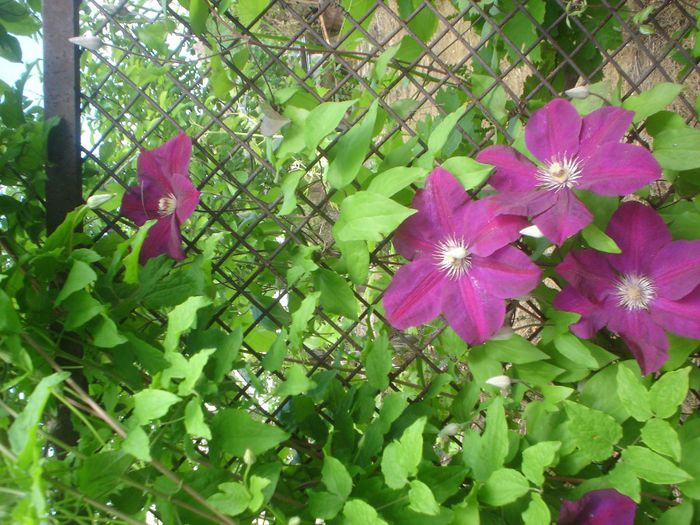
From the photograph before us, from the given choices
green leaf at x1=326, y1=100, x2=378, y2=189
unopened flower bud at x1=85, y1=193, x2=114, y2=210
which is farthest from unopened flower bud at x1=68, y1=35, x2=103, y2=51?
green leaf at x1=326, y1=100, x2=378, y2=189

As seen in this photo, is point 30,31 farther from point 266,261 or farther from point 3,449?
point 3,449

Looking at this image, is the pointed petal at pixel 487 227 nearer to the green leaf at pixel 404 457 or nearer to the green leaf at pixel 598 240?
the green leaf at pixel 598 240

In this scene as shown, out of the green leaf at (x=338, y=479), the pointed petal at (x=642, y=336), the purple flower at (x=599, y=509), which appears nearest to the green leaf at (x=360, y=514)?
the green leaf at (x=338, y=479)

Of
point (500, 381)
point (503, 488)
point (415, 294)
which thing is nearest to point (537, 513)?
point (503, 488)

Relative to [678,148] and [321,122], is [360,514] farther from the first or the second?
[678,148]

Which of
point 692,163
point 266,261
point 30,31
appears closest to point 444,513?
point 266,261

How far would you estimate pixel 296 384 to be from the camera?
0.63 metres

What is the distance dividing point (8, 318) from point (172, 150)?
0.25 meters

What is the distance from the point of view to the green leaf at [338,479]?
1.99ft

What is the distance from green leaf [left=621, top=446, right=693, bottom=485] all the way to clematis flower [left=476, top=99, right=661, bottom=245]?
21cm

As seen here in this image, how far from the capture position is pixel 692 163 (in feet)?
2.21

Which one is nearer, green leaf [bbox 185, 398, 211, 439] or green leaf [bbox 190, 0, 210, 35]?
green leaf [bbox 185, 398, 211, 439]

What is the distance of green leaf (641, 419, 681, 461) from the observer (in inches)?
22.5

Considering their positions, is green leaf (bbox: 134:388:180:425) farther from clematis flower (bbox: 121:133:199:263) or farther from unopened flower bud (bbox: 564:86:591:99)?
unopened flower bud (bbox: 564:86:591:99)
